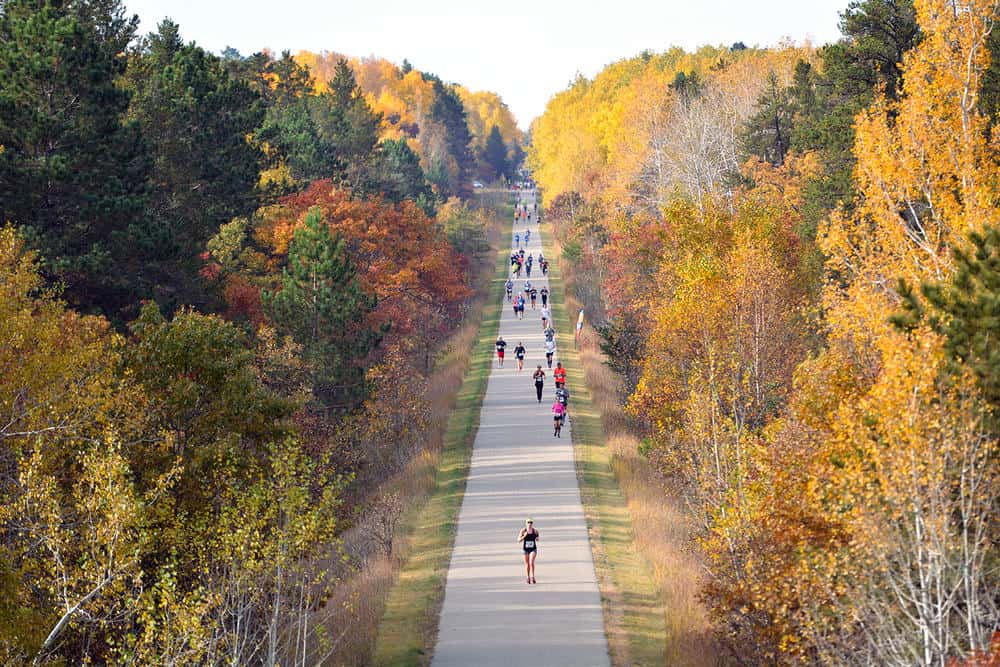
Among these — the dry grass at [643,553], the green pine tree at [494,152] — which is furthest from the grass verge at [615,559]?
the green pine tree at [494,152]

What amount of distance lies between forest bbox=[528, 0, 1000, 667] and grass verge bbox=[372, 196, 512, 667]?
4820mm

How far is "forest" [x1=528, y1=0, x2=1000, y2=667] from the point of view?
43.4 feet

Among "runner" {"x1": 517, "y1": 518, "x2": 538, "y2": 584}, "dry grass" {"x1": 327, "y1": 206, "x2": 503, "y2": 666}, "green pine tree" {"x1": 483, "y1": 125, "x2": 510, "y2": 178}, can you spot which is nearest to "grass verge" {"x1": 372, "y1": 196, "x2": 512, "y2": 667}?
"dry grass" {"x1": 327, "y1": 206, "x2": 503, "y2": 666}

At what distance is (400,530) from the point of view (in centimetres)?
2867

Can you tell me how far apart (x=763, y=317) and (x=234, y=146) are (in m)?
19.8

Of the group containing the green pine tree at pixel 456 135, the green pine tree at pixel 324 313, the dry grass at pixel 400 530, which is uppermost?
the green pine tree at pixel 456 135

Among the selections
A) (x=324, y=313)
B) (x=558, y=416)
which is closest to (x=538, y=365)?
(x=558, y=416)

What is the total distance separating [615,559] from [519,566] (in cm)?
204

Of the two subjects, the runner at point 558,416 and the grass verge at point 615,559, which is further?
the runner at point 558,416

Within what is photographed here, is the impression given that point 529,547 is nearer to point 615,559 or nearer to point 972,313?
point 615,559

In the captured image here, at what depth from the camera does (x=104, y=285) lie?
2853 cm

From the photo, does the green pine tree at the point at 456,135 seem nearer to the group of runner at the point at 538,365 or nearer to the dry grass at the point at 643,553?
the group of runner at the point at 538,365

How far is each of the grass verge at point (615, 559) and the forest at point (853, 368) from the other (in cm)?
118

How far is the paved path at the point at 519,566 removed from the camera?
19969 millimetres
